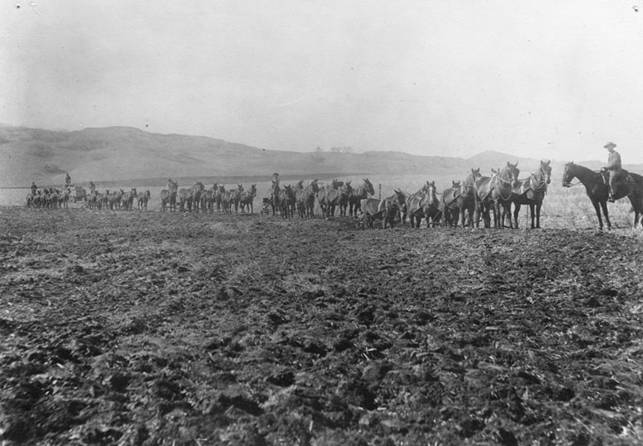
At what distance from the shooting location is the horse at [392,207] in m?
19.9

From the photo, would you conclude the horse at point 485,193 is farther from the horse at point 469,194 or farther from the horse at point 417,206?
the horse at point 417,206

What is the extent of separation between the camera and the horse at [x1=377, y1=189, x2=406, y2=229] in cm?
1987

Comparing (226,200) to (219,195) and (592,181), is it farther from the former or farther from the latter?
(592,181)

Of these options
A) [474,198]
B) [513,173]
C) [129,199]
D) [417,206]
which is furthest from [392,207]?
[129,199]

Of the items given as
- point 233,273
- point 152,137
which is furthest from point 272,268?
point 152,137

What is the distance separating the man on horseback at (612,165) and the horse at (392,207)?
847cm

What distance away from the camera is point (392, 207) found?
1992 cm

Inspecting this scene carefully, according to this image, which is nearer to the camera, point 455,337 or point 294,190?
point 455,337

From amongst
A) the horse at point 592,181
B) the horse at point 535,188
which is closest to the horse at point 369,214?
the horse at point 535,188

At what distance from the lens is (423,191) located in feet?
63.8

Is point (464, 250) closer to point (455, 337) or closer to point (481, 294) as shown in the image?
point (481, 294)

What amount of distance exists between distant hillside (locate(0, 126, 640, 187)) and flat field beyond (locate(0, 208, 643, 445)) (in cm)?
8167

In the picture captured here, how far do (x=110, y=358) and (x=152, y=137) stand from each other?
146 meters

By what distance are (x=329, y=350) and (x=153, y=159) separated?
104410 mm
